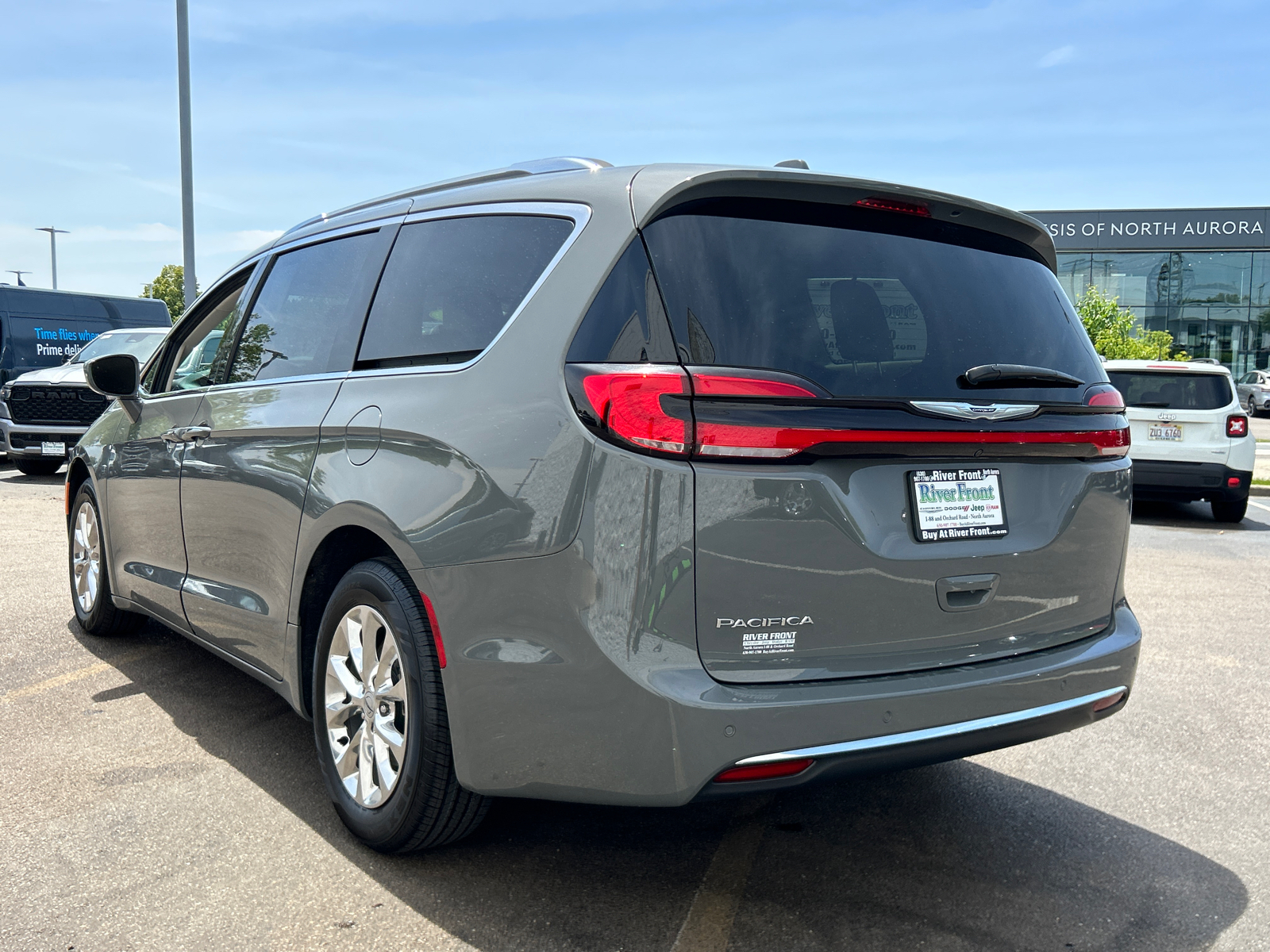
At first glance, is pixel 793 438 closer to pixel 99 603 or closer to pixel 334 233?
pixel 334 233

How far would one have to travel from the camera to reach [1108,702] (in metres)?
3.14

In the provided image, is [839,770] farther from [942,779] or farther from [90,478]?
[90,478]

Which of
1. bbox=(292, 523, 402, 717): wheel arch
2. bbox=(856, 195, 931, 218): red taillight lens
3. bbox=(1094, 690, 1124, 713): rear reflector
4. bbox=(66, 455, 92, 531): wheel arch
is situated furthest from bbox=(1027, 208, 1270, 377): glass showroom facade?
bbox=(292, 523, 402, 717): wheel arch

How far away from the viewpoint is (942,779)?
3918mm

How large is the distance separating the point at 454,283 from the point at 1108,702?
2139mm

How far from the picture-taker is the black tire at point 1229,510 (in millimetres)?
11555

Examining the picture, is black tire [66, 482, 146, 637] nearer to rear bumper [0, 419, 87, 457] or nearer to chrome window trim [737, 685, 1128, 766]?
chrome window trim [737, 685, 1128, 766]

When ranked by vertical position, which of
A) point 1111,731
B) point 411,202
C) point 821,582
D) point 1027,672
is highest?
point 411,202

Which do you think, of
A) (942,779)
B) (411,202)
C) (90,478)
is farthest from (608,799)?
(90,478)

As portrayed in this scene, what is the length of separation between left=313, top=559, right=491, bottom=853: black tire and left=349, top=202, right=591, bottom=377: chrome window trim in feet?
1.80

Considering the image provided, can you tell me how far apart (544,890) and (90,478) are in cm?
356

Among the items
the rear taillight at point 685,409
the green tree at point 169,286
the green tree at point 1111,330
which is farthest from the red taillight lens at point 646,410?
the green tree at point 169,286

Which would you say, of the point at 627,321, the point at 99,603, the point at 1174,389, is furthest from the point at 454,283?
the point at 1174,389

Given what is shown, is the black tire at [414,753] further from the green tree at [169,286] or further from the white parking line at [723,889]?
the green tree at [169,286]
